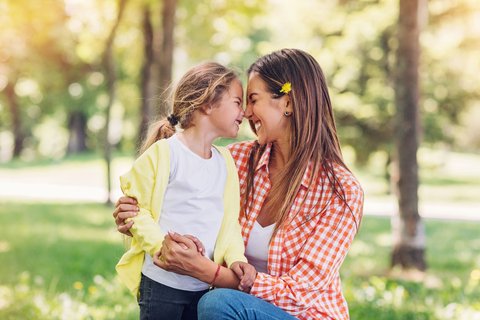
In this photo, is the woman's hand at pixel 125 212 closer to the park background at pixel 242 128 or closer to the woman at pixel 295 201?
the woman at pixel 295 201

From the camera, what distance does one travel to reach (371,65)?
57.5ft

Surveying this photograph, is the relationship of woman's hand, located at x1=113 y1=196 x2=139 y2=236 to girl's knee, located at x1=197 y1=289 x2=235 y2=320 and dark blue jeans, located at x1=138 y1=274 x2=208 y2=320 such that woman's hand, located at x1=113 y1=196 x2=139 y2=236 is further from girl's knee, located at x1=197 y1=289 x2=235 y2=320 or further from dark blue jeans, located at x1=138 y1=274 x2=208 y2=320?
girl's knee, located at x1=197 y1=289 x2=235 y2=320

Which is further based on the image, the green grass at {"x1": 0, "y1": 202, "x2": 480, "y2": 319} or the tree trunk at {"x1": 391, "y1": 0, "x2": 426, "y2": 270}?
the tree trunk at {"x1": 391, "y1": 0, "x2": 426, "y2": 270}

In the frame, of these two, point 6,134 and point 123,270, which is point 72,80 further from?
point 123,270

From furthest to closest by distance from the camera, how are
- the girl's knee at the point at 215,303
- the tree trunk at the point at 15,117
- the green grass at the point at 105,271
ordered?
the tree trunk at the point at 15,117
the green grass at the point at 105,271
the girl's knee at the point at 215,303

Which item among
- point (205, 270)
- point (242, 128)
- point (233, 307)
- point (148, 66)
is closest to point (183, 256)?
point (205, 270)

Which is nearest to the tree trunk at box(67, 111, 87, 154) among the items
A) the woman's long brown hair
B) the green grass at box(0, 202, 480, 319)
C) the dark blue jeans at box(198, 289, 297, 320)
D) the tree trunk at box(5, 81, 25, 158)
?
the tree trunk at box(5, 81, 25, 158)

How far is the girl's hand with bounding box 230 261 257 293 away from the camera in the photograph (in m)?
3.01

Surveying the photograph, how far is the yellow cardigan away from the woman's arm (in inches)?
2.9

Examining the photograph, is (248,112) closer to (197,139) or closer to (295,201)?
(197,139)

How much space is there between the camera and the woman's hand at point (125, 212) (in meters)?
3.02

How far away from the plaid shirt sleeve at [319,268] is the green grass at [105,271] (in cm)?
217

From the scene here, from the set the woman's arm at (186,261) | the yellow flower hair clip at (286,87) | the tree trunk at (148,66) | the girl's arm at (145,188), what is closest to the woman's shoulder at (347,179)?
the yellow flower hair clip at (286,87)

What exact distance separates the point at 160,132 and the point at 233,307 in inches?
36.6
